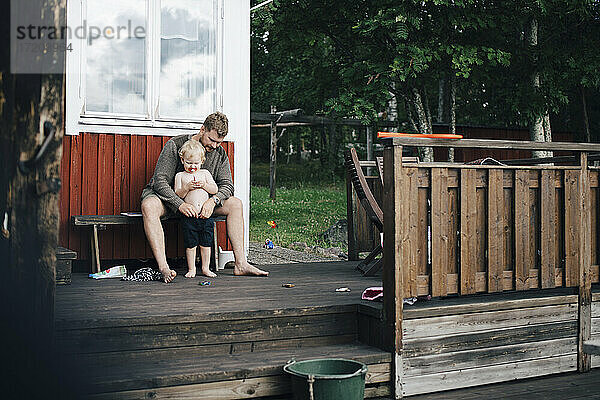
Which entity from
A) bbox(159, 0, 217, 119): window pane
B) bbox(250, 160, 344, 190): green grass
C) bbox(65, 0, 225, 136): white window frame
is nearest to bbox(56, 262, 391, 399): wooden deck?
bbox(65, 0, 225, 136): white window frame

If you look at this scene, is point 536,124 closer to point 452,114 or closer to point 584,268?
point 452,114

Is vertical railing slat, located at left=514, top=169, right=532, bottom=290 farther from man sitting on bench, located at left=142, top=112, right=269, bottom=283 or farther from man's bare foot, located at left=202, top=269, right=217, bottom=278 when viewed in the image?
man's bare foot, located at left=202, top=269, right=217, bottom=278

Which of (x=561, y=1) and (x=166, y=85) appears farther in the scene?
(x=561, y=1)

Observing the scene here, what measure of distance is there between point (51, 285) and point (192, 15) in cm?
Answer: 316

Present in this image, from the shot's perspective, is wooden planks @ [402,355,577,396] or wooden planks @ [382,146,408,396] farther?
wooden planks @ [402,355,577,396]

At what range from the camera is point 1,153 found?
95.3 inches

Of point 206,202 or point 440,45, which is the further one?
point 440,45

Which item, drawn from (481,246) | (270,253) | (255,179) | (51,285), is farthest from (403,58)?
(255,179)

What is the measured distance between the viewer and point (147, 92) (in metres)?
5.20

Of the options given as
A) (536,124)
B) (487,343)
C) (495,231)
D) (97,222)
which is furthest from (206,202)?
(536,124)

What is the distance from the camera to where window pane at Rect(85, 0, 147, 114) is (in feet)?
16.5

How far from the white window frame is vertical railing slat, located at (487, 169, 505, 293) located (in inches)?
93.7

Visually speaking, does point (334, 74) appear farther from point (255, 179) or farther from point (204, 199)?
point (255, 179)

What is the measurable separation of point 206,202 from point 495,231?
6.24 ft
